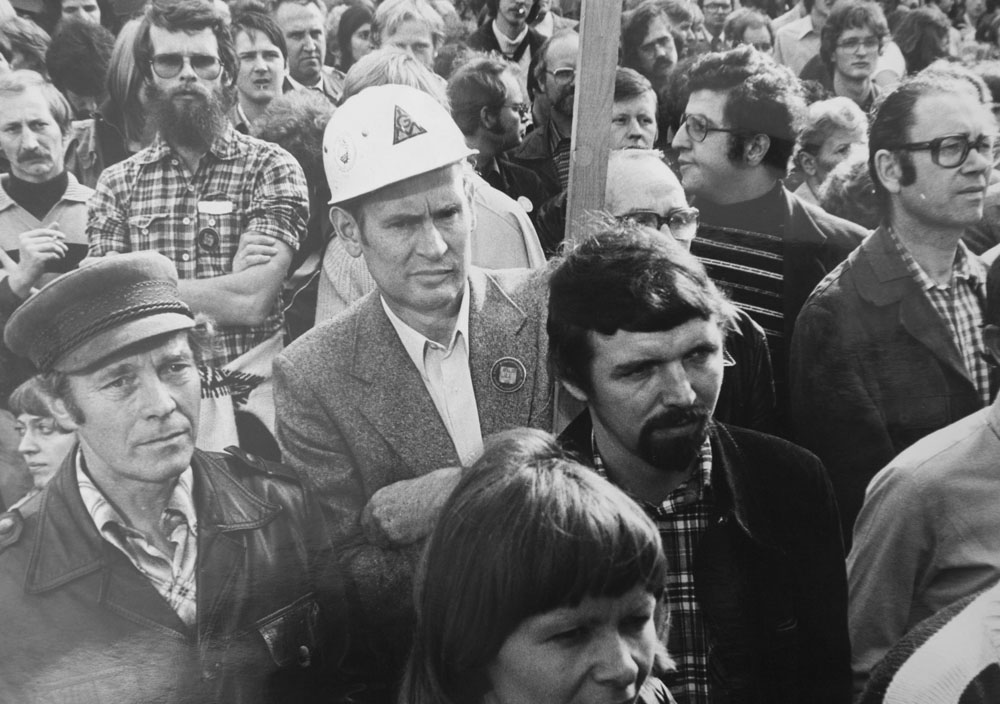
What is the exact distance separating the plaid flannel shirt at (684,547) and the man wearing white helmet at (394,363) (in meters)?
0.29

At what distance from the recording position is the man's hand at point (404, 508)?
7.63ft

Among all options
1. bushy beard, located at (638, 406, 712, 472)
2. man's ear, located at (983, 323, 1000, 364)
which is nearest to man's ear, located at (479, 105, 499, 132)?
bushy beard, located at (638, 406, 712, 472)

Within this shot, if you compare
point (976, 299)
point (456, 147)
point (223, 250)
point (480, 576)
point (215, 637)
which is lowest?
point (215, 637)

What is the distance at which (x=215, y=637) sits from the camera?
2285 millimetres

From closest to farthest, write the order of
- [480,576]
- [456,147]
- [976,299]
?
[480,576] < [456,147] < [976,299]

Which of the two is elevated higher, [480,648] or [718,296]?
[718,296]

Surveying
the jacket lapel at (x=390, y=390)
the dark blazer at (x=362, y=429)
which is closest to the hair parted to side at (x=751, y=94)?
the dark blazer at (x=362, y=429)

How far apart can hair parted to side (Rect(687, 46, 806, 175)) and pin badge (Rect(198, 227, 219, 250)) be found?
3.59ft

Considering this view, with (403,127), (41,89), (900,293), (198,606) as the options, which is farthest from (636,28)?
(198,606)

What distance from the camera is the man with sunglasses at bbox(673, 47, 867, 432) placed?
8.79 ft

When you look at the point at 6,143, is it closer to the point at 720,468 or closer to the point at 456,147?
the point at 456,147

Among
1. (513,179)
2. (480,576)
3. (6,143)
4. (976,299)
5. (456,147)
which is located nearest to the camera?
(480,576)

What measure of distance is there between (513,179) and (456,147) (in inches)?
10.0

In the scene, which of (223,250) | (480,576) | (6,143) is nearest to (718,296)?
(480,576)
